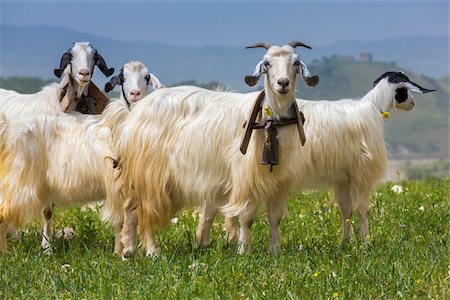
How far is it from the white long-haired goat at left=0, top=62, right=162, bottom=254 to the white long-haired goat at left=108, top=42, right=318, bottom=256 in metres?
0.20

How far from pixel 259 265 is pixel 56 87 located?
295 cm

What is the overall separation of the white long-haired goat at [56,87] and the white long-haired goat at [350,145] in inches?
66.2

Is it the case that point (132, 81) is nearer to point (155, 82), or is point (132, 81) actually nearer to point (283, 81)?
point (155, 82)

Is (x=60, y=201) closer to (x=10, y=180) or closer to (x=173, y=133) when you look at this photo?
(x=10, y=180)

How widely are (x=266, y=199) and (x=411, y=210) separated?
2021 mm

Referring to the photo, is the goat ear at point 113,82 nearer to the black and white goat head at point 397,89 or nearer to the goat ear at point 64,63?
the goat ear at point 64,63

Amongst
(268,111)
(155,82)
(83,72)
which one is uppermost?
(83,72)

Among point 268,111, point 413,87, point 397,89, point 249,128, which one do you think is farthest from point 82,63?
point 413,87

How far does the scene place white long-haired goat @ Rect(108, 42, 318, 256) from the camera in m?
7.45

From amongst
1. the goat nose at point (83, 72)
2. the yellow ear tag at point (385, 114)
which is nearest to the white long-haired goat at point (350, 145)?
the yellow ear tag at point (385, 114)

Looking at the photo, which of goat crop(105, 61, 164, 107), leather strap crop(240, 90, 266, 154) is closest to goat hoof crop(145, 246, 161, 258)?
leather strap crop(240, 90, 266, 154)

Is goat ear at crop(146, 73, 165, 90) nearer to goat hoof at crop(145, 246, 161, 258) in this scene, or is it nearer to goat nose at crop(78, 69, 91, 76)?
goat nose at crop(78, 69, 91, 76)

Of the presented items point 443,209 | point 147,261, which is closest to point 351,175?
point 443,209

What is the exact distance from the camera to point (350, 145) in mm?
7871
